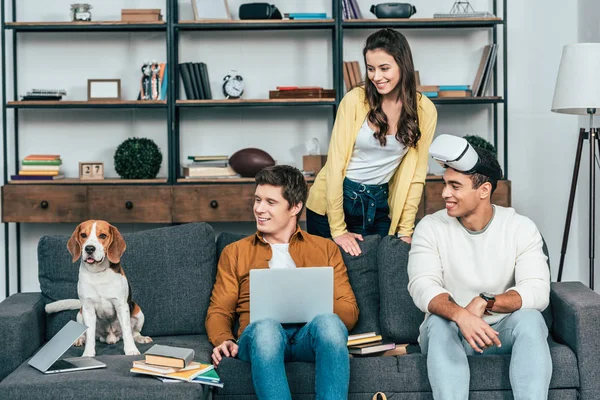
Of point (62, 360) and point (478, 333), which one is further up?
point (478, 333)

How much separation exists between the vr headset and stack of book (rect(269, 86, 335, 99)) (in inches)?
77.8

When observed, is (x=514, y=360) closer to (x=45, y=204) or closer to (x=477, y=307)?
(x=477, y=307)

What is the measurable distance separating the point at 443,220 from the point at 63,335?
125 centimetres

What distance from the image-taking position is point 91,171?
4508mm

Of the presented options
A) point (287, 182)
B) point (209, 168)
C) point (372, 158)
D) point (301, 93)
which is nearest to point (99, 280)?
point (287, 182)

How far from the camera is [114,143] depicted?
15.7 feet

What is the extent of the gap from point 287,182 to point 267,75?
2165mm

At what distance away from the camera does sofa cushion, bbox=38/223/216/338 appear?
2.88 metres

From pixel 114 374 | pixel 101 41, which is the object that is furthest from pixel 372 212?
pixel 101 41

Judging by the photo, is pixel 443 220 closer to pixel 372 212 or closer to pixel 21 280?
pixel 372 212

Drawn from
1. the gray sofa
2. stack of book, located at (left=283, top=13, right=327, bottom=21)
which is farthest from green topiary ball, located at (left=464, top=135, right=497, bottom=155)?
the gray sofa

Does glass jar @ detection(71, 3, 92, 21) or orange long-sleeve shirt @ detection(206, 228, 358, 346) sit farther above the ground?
glass jar @ detection(71, 3, 92, 21)

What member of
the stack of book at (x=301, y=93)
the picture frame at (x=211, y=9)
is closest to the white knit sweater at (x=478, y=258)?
the stack of book at (x=301, y=93)

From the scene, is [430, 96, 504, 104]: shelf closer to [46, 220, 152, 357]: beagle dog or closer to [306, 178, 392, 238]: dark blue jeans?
[306, 178, 392, 238]: dark blue jeans
